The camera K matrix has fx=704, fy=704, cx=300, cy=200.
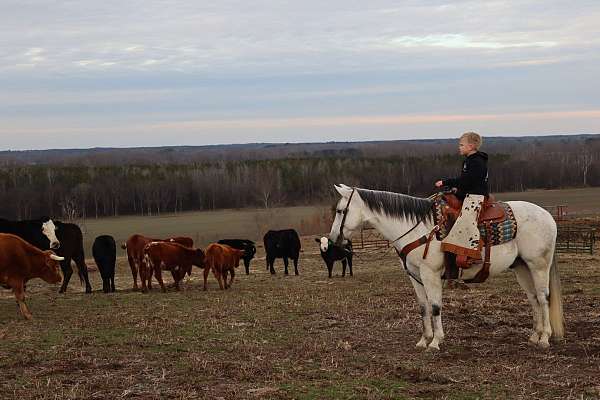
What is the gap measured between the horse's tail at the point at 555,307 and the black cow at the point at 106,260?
A: 12145mm

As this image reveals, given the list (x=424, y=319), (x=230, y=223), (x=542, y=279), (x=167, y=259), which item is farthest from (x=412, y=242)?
(x=230, y=223)

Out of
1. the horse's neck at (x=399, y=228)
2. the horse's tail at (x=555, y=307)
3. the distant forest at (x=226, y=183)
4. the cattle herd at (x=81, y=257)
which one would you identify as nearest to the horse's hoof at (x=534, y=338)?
the horse's tail at (x=555, y=307)

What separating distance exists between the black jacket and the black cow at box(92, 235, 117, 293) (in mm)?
11771

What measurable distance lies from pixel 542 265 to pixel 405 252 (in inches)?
76.5

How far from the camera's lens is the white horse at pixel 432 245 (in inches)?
370

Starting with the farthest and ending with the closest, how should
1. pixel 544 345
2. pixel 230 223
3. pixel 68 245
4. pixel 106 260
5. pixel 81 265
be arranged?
1. pixel 230 223
2. pixel 106 260
3. pixel 81 265
4. pixel 68 245
5. pixel 544 345

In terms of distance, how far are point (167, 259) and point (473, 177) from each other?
10.1 metres

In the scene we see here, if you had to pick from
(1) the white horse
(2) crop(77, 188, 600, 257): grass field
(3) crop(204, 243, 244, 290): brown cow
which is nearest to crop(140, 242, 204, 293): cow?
(3) crop(204, 243, 244, 290): brown cow

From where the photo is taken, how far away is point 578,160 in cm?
12012

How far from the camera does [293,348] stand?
959 cm

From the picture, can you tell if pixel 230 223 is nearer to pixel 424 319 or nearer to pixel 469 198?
pixel 424 319

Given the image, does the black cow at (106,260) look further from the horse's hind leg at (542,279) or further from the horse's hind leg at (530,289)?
the horse's hind leg at (542,279)

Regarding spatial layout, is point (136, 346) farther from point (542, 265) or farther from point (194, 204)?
point (194, 204)

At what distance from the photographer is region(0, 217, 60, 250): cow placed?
15.8m
